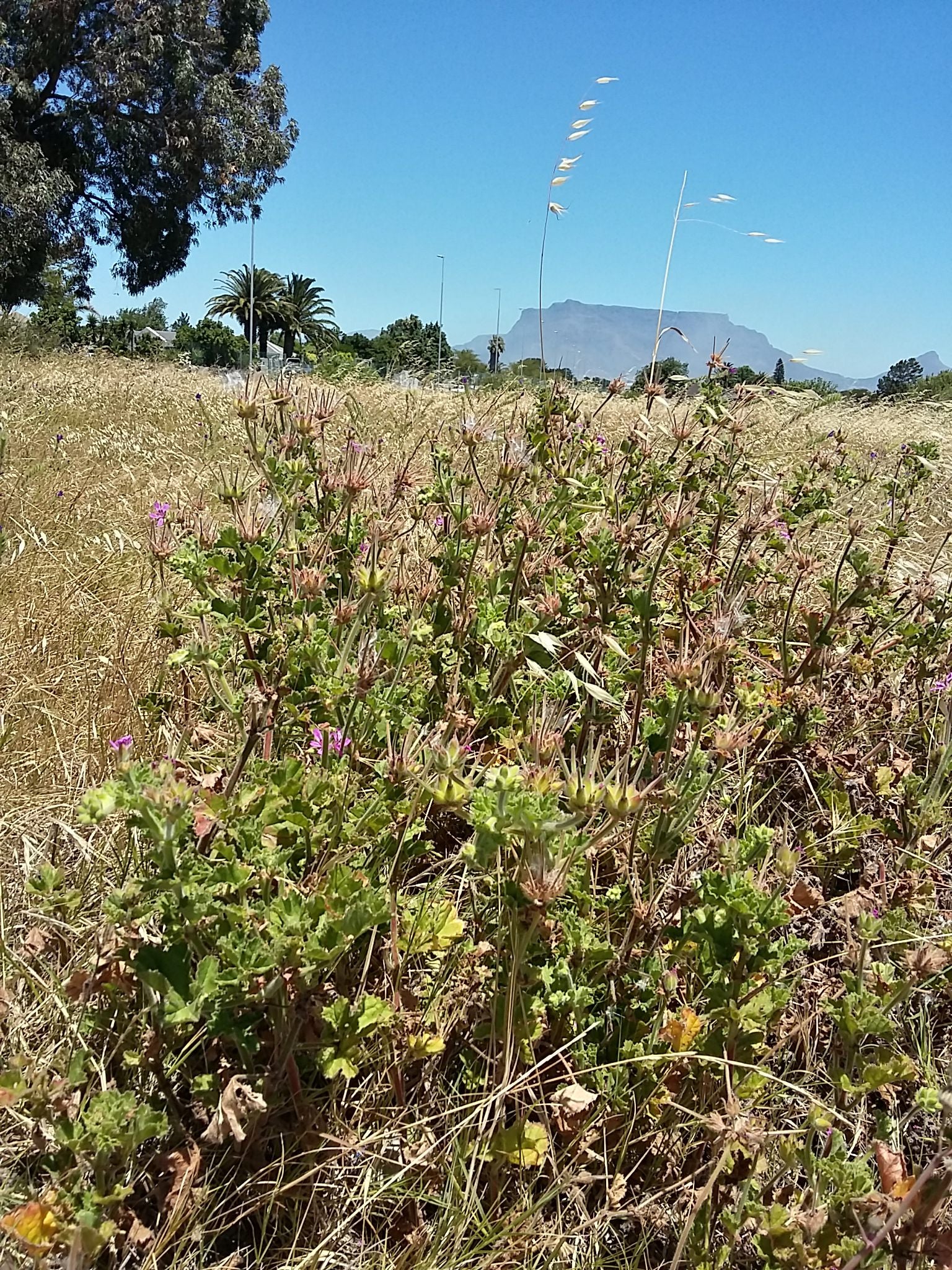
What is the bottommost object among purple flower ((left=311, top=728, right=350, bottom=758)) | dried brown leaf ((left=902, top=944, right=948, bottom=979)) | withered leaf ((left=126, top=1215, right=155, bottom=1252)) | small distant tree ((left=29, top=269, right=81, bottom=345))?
withered leaf ((left=126, top=1215, right=155, bottom=1252))

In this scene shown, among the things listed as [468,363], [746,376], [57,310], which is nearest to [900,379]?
[468,363]

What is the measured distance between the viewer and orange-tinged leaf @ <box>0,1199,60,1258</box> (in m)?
0.82

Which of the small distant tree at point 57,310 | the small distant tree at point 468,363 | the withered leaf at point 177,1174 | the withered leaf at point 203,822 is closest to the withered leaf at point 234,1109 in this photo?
the withered leaf at point 177,1174

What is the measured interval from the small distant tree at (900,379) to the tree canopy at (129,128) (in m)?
14.1

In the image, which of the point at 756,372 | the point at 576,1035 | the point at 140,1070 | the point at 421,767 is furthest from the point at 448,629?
the point at 756,372

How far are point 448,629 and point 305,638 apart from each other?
488 mm

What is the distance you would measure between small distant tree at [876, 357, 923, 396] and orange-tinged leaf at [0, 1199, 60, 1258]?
502 inches

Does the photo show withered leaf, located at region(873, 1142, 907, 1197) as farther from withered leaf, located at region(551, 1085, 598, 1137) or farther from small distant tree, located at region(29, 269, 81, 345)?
small distant tree, located at region(29, 269, 81, 345)

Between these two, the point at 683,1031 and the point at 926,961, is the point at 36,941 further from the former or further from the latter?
the point at 926,961

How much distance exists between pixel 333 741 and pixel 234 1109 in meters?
0.52

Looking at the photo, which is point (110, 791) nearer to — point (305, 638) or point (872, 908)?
point (305, 638)

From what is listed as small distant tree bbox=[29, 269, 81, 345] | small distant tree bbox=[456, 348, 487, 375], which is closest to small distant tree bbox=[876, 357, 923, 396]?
small distant tree bbox=[456, 348, 487, 375]

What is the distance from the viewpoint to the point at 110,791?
0.86 m

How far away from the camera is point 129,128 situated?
17219mm
